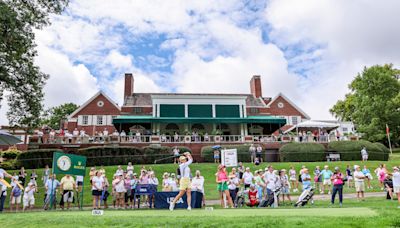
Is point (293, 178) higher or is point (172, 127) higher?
point (172, 127)

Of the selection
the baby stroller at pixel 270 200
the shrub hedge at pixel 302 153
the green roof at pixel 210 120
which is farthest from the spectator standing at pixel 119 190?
the green roof at pixel 210 120

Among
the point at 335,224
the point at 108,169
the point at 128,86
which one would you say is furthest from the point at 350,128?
the point at 335,224

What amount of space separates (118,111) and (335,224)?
1542 inches

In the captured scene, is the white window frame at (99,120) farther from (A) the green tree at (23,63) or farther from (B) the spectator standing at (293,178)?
(B) the spectator standing at (293,178)

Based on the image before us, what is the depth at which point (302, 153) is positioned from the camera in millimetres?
28000

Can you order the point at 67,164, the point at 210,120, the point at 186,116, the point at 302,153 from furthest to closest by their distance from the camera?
the point at 186,116 < the point at 210,120 < the point at 302,153 < the point at 67,164

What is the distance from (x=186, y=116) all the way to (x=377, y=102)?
92.9 feet

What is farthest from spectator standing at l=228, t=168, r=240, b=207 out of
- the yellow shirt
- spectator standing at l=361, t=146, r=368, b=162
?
spectator standing at l=361, t=146, r=368, b=162

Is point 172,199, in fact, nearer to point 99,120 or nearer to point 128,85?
point 99,120

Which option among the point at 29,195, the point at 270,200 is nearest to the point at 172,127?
the point at 29,195

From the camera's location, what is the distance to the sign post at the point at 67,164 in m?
12.6

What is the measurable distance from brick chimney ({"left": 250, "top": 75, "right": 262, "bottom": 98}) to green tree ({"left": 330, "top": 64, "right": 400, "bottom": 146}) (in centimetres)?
1517

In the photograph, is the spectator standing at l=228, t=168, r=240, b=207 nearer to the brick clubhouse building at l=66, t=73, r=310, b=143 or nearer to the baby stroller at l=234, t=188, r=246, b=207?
the baby stroller at l=234, t=188, r=246, b=207

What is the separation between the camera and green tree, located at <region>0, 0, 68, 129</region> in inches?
714
